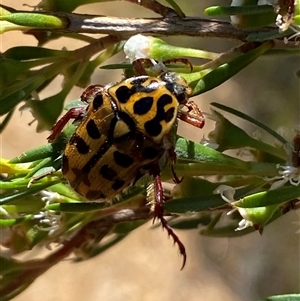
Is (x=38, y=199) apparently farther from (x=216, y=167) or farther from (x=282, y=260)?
(x=282, y=260)

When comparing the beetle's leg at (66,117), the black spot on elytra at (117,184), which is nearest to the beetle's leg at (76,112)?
A: the beetle's leg at (66,117)

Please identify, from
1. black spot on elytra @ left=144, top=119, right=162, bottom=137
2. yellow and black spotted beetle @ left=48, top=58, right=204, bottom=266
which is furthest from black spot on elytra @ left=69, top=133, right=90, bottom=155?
black spot on elytra @ left=144, top=119, right=162, bottom=137

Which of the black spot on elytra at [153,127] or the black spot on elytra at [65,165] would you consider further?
the black spot on elytra at [153,127]

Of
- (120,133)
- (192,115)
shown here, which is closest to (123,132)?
(120,133)

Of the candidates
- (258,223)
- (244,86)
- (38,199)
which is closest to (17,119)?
(244,86)

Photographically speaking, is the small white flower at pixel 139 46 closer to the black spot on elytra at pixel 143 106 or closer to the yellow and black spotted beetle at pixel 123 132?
the yellow and black spotted beetle at pixel 123 132
